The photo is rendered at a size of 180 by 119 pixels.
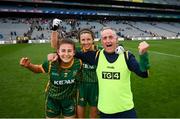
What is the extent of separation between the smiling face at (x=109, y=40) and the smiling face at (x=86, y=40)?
1089mm

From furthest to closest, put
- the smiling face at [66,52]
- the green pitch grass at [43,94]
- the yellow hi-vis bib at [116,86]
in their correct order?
the green pitch grass at [43,94] < the smiling face at [66,52] < the yellow hi-vis bib at [116,86]

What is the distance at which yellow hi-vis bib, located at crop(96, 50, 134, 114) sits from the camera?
486 cm

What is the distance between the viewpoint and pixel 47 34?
5784 centimetres

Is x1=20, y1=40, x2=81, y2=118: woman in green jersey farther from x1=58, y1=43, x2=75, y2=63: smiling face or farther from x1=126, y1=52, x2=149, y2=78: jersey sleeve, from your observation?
x1=126, y1=52, x2=149, y2=78: jersey sleeve

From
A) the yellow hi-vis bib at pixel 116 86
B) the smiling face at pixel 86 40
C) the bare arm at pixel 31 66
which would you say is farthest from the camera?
the smiling face at pixel 86 40

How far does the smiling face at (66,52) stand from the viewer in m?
5.37

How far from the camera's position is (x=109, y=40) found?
191 inches

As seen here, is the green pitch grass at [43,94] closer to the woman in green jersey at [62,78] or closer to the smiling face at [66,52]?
the woman in green jersey at [62,78]

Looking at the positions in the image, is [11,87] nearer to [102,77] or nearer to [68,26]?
[102,77]

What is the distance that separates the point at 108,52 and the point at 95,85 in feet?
5.57

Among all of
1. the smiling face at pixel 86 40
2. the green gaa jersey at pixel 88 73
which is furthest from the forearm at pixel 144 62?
the green gaa jersey at pixel 88 73

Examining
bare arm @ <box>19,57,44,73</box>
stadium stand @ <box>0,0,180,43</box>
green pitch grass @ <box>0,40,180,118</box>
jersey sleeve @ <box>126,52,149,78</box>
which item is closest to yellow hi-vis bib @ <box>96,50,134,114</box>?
jersey sleeve @ <box>126,52,149,78</box>

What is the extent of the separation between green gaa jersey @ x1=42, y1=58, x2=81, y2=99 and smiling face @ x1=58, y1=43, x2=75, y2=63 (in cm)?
19

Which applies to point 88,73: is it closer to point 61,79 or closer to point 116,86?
point 61,79
